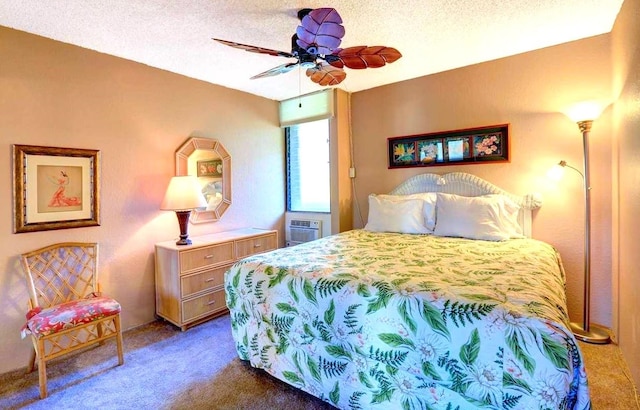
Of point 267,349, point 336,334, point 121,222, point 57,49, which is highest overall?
point 57,49

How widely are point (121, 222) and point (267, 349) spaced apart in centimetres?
179

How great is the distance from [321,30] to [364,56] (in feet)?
1.25

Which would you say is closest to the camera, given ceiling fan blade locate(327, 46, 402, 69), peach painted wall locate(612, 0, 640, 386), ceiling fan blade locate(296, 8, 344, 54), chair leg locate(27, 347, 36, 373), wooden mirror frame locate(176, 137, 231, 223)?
ceiling fan blade locate(296, 8, 344, 54)

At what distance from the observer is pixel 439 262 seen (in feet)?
6.41

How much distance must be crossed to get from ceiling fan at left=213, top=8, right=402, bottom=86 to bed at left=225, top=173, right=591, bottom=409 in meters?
1.31

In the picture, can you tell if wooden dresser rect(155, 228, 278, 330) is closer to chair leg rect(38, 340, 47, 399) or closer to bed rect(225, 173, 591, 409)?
bed rect(225, 173, 591, 409)

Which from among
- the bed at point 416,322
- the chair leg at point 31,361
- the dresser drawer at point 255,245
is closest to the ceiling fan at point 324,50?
the bed at point 416,322

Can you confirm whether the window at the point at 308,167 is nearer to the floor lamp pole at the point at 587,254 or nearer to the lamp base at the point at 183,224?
the lamp base at the point at 183,224

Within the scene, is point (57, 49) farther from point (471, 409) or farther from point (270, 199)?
point (471, 409)

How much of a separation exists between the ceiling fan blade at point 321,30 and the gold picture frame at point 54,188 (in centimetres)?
201

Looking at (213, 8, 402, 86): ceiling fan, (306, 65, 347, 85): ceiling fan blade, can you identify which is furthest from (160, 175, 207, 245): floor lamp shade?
(306, 65, 347, 85): ceiling fan blade

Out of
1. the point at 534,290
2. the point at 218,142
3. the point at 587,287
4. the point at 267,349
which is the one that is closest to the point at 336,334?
the point at 267,349

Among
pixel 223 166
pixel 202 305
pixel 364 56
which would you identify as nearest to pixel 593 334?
pixel 364 56

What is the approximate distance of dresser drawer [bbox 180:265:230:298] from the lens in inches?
107
